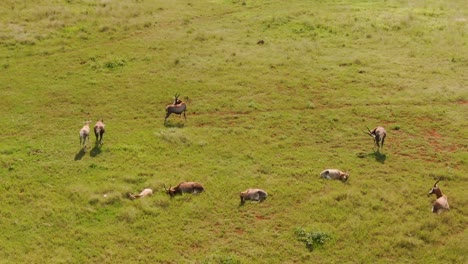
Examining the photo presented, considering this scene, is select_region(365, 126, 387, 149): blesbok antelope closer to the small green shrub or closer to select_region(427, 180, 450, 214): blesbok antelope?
select_region(427, 180, 450, 214): blesbok antelope

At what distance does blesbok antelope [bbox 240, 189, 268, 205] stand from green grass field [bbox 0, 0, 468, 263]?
32 centimetres

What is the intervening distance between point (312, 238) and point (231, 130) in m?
9.21

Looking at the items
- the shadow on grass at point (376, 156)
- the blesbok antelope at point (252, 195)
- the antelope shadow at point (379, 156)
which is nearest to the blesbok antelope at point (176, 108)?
the blesbok antelope at point (252, 195)

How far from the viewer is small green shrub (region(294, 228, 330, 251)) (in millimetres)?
17984

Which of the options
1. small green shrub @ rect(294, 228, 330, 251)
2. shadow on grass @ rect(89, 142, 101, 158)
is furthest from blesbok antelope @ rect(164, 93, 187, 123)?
small green shrub @ rect(294, 228, 330, 251)

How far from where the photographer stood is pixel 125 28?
3881 cm

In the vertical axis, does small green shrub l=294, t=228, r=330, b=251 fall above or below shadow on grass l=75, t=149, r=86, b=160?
below

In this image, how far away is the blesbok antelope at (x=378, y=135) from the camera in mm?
23672

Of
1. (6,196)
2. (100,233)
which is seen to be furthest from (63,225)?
(6,196)

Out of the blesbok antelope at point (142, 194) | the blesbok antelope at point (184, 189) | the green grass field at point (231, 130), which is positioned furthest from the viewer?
the blesbok antelope at point (184, 189)

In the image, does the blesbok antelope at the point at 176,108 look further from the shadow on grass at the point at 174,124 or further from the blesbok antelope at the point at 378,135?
the blesbok antelope at the point at 378,135

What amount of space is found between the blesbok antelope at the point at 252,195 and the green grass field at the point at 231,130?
0.32 meters

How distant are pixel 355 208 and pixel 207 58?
703 inches

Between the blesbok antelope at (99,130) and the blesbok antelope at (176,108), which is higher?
the blesbok antelope at (176,108)
